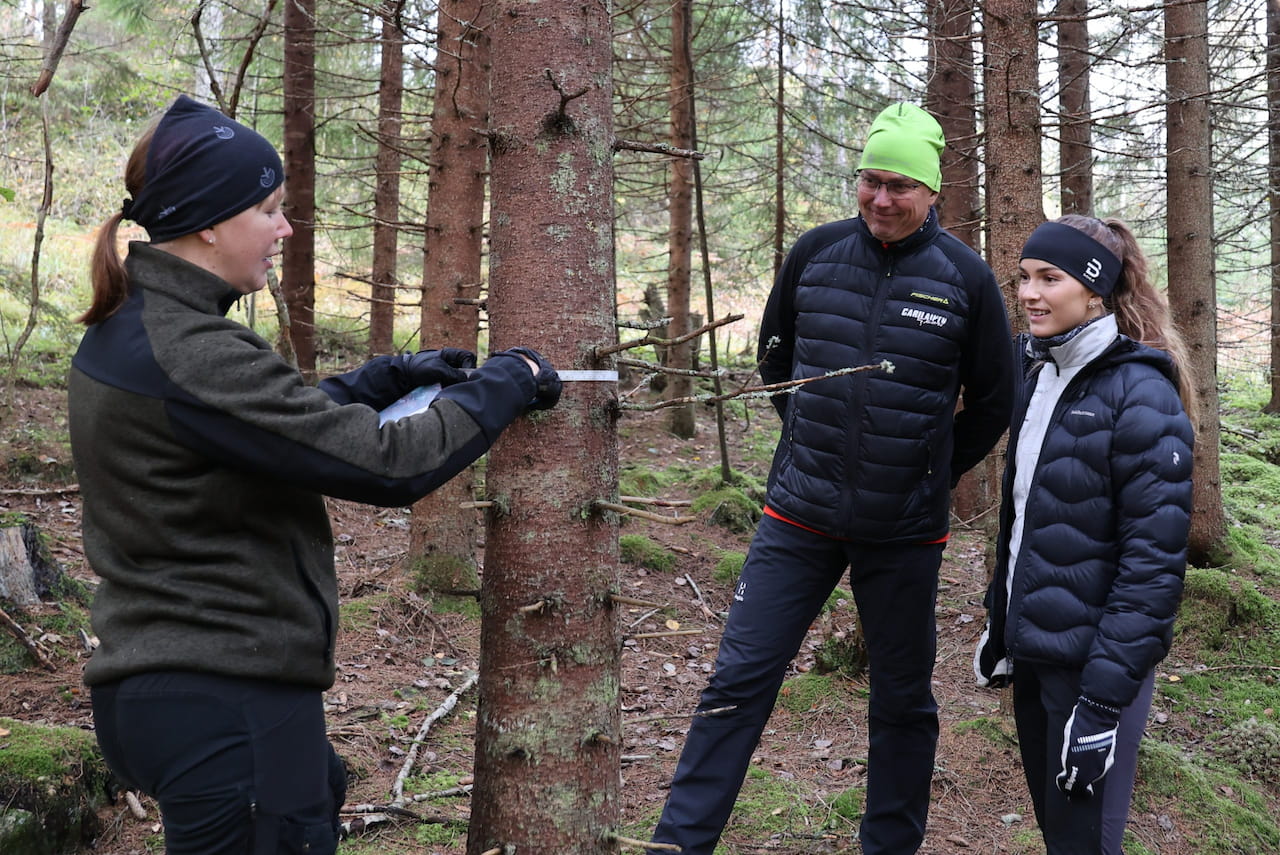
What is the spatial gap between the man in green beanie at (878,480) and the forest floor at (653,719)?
0.41 metres

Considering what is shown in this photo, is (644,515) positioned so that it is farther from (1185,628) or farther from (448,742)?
(1185,628)

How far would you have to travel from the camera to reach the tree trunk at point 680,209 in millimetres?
10711

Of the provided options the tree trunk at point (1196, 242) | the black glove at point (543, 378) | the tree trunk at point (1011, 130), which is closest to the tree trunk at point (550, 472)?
the black glove at point (543, 378)

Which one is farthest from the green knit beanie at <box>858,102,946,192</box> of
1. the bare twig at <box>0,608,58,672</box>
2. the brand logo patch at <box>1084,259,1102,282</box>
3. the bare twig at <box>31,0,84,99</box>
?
the bare twig at <box>0,608,58,672</box>

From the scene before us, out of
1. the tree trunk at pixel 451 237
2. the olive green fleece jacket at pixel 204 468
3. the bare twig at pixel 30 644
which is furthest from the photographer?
the tree trunk at pixel 451 237

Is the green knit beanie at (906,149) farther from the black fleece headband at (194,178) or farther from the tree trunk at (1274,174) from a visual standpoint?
the tree trunk at (1274,174)

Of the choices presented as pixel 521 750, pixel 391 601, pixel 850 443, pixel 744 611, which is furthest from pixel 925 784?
pixel 391 601

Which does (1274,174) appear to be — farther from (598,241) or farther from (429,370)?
(429,370)

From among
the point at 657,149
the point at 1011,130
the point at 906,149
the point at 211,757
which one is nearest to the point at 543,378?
the point at 657,149

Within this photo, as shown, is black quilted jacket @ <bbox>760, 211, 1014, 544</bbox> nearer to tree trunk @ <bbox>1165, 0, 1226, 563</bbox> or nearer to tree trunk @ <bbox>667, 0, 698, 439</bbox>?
tree trunk @ <bbox>1165, 0, 1226, 563</bbox>

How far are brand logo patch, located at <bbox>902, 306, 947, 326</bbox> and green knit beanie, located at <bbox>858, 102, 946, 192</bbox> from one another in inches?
17.6

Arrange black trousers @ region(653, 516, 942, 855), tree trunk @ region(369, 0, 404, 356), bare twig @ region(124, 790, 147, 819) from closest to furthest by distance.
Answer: black trousers @ region(653, 516, 942, 855) → bare twig @ region(124, 790, 147, 819) → tree trunk @ region(369, 0, 404, 356)

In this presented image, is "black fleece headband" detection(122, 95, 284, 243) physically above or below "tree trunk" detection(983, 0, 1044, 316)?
below

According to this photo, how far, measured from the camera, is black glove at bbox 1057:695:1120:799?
2760 mm
